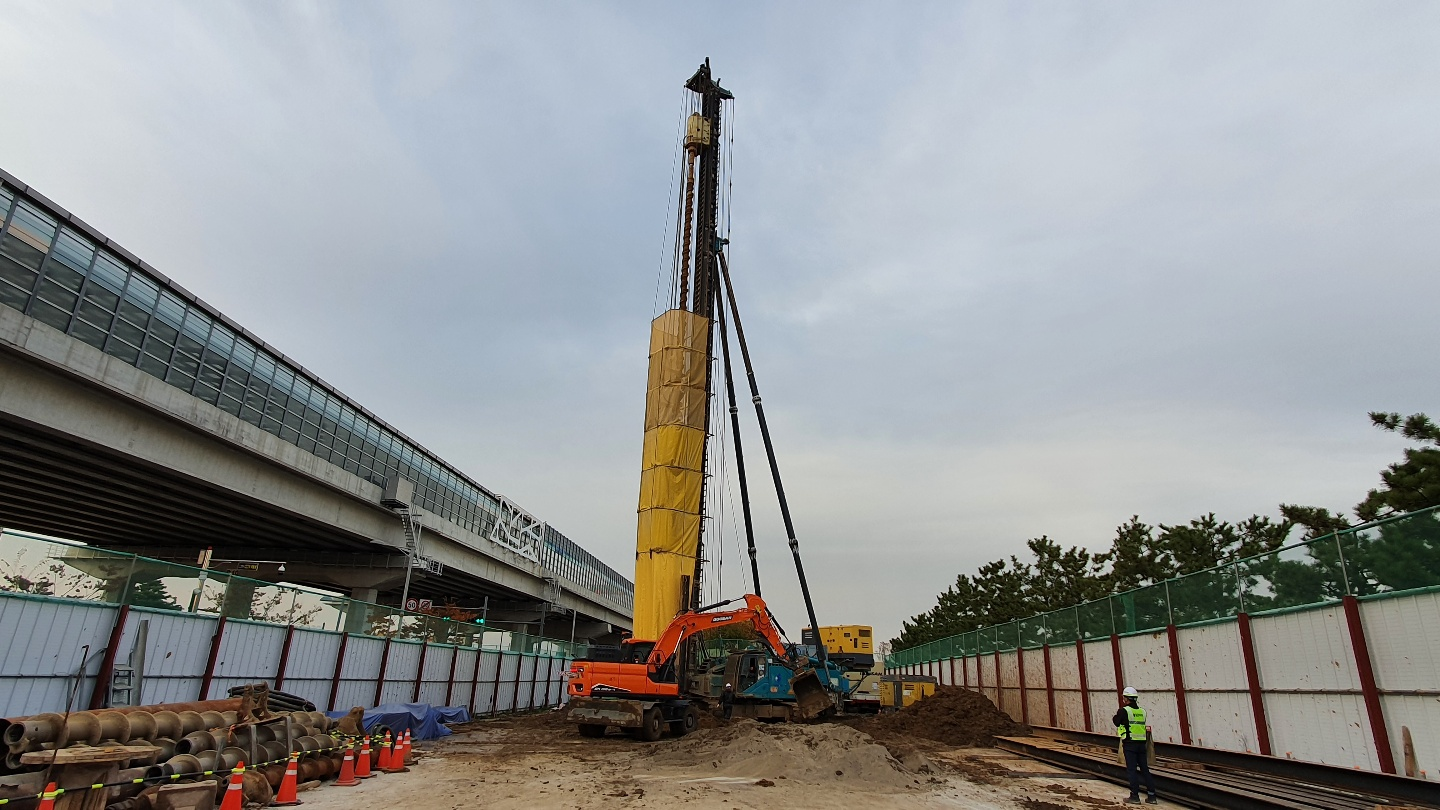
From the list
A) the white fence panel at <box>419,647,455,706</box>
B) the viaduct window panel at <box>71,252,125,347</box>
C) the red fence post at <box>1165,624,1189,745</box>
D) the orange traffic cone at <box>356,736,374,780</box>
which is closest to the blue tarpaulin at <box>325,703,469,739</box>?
the white fence panel at <box>419,647,455,706</box>

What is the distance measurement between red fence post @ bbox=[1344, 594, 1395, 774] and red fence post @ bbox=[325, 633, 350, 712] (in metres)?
21.3

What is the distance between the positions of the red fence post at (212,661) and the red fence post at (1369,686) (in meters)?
20.2

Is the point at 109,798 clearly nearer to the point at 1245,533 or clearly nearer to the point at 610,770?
the point at 610,770

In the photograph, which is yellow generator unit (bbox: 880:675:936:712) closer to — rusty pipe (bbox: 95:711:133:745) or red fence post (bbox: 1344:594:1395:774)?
red fence post (bbox: 1344:594:1395:774)

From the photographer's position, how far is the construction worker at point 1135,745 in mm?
12367

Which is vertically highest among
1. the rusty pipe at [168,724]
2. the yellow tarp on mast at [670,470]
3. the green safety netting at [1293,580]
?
the yellow tarp on mast at [670,470]

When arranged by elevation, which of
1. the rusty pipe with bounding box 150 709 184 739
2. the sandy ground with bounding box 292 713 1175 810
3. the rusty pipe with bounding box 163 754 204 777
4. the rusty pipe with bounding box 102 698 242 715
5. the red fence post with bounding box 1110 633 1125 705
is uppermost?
the red fence post with bounding box 1110 633 1125 705

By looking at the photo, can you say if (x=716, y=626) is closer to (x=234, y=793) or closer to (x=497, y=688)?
(x=497, y=688)

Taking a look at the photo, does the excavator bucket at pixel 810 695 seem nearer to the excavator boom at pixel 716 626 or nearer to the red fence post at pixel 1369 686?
the excavator boom at pixel 716 626

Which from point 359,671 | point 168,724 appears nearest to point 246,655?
point 359,671

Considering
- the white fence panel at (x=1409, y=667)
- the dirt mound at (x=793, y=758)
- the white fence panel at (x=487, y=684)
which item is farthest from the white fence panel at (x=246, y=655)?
the white fence panel at (x=1409, y=667)

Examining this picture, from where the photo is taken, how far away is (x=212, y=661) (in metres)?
15.4

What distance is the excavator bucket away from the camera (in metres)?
24.0

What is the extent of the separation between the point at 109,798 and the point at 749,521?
22876 millimetres
